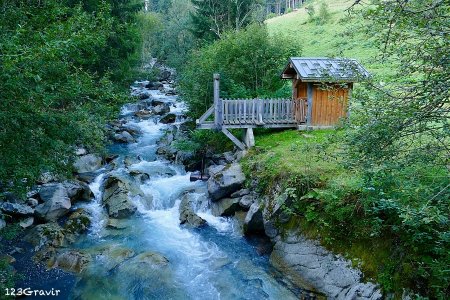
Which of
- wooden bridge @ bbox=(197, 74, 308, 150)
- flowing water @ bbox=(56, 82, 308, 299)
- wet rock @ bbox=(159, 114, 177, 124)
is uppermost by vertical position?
wooden bridge @ bbox=(197, 74, 308, 150)

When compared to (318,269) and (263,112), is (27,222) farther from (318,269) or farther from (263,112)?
(263,112)

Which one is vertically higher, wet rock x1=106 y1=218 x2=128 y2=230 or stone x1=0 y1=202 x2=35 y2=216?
stone x1=0 y1=202 x2=35 y2=216

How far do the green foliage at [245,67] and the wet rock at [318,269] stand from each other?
39.0ft

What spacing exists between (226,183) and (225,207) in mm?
971

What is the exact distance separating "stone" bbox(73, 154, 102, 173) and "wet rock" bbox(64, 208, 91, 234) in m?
4.87

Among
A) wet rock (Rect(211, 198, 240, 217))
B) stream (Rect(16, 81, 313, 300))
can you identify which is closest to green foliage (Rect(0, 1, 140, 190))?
stream (Rect(16, 81, 313, 300))

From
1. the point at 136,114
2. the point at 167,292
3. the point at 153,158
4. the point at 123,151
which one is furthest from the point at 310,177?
the point at 136,114

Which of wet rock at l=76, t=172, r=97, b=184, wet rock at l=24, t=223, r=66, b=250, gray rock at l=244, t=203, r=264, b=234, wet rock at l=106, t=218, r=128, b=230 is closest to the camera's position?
gray rock at l=244, t=203, r=264, b=234

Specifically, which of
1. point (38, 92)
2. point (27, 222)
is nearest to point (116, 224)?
point (27, 222)

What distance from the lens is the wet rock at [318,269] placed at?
29.0 ft

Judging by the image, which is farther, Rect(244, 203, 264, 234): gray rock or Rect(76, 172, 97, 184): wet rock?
Rect(76, 172, 97, 184): wet rock

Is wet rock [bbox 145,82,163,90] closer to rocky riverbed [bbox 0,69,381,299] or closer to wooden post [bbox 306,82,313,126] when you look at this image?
rocky riverbed [bbox 0,69,381,299]

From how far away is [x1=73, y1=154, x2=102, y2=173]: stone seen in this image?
19.4 metres

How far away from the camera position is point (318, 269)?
32.2 ft
